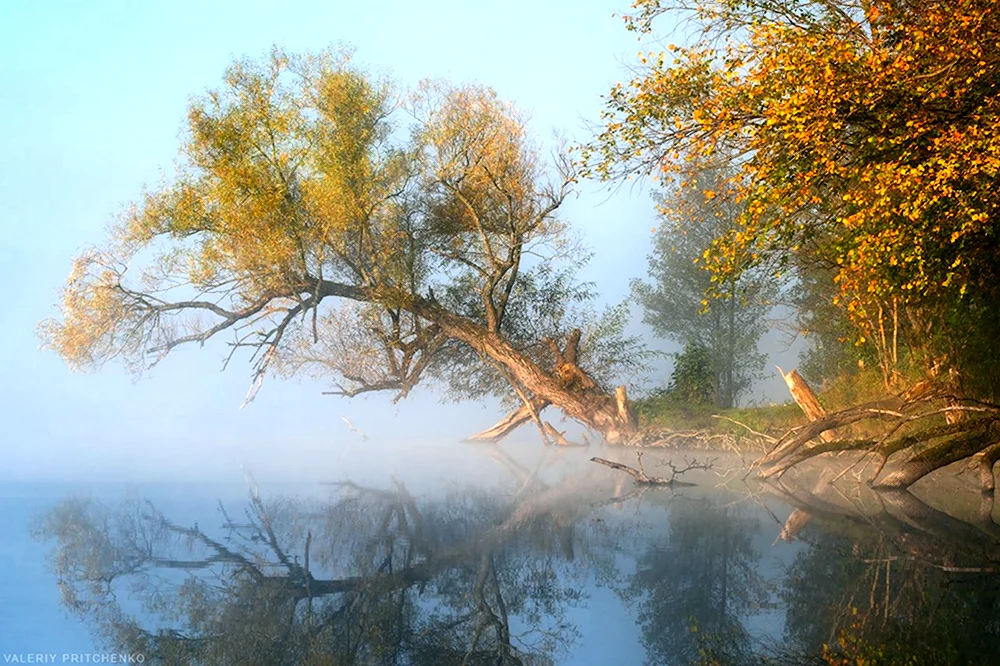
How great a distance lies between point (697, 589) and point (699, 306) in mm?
25153

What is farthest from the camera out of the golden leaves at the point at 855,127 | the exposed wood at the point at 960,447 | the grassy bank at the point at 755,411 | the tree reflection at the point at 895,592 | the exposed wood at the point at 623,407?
the exposed wood at the point at 623,407

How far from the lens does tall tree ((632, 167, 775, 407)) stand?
3231cm

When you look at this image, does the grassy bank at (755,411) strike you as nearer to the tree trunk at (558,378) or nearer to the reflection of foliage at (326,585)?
the tree trunk at (558,378)

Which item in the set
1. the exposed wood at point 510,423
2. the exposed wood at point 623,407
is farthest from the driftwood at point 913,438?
the exposed wood at point 510,423

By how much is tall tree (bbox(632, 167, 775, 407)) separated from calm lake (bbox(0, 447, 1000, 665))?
17259 millimetres

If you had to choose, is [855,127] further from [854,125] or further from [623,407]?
[623,407]

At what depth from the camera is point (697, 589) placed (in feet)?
26.1

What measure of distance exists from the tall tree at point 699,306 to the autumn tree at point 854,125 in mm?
17801

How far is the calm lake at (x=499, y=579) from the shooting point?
6.26 meters

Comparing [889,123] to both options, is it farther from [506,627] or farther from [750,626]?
[506,627]

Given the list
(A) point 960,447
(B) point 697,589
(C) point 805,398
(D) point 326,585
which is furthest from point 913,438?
(D) point 326,585

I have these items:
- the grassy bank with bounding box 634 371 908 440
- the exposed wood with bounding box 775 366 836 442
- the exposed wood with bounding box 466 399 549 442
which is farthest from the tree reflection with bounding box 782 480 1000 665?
the exposed wood with bounding box 466 399 549 442

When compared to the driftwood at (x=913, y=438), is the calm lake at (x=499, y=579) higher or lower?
lower

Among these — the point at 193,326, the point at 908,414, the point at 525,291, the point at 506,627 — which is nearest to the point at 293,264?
the point at 193,326
